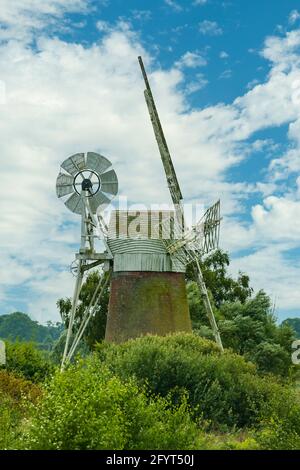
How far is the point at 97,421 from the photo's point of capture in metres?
13.0

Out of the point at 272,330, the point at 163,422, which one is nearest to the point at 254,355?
the point at 272,330

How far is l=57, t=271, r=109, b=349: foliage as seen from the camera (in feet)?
136

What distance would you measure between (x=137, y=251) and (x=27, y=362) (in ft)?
20.9

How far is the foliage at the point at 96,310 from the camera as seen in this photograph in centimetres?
4150

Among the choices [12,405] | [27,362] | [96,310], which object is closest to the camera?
[12,405]

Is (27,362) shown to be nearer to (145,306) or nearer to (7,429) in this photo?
(145,306)

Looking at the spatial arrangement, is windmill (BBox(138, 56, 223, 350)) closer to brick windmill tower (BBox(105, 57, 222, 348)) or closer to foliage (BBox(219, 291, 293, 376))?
brick windmill tower (BBox(105, 57, 222, 348))

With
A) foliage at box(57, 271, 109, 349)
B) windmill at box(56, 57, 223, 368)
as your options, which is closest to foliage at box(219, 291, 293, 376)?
foliage at box(57, 271, 109, 349)

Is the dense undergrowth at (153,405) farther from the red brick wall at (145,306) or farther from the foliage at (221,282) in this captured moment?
the foliage at (221,282)

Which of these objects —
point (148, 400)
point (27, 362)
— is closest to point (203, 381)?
point (148, 400)

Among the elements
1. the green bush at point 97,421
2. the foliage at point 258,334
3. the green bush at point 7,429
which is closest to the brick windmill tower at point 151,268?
the green bush at point 7,429

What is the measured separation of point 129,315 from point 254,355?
1569 centimetres

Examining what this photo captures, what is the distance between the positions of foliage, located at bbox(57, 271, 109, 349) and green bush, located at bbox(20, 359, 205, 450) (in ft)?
85.9
